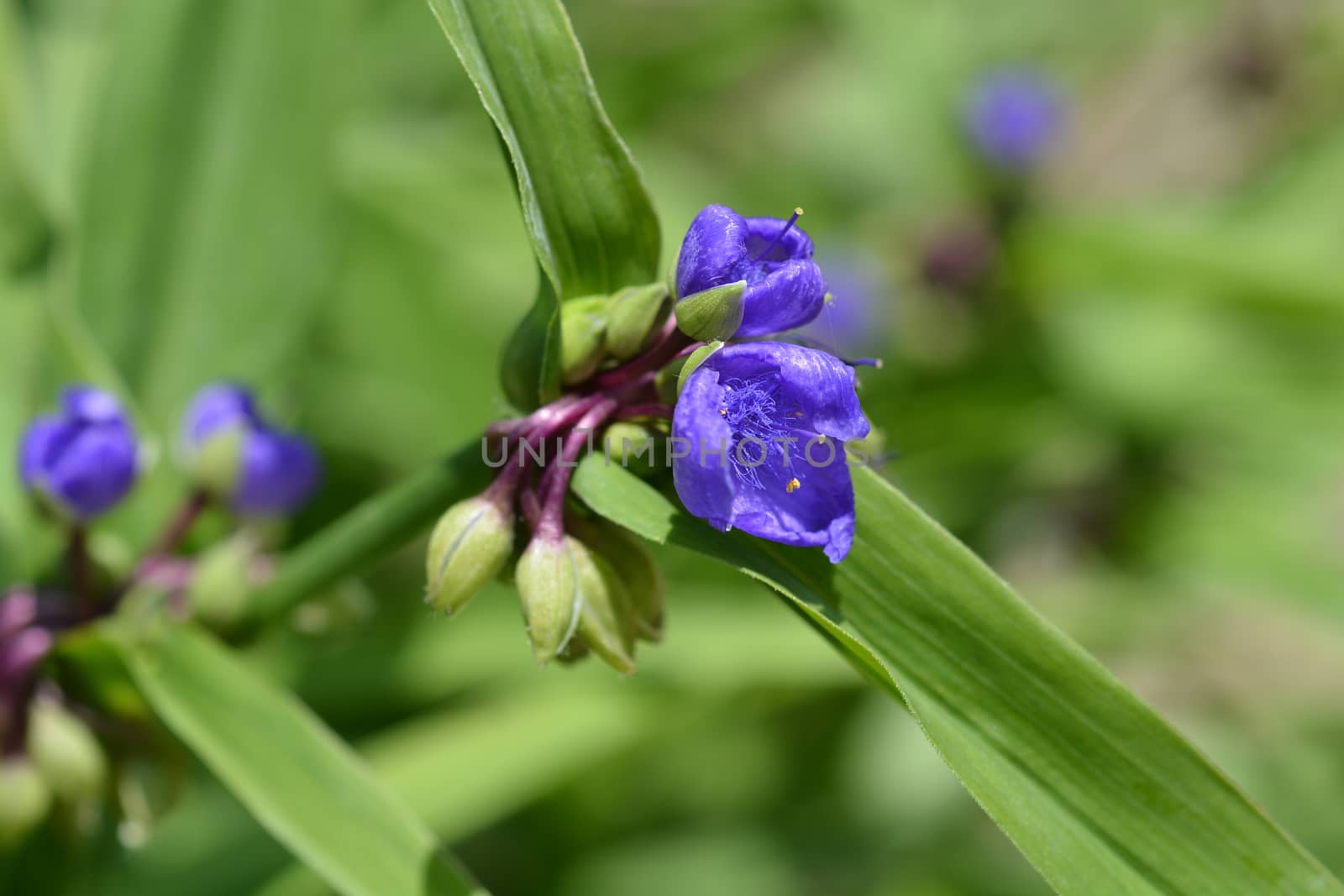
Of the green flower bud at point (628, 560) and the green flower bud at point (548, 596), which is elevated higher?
the green flower bud at point (548, 596)

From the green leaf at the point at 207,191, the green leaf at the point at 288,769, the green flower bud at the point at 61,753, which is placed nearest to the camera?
the green leaf at the point at 288,769

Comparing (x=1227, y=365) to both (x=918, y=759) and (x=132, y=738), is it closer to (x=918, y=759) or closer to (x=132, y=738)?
(x=918, y=759)

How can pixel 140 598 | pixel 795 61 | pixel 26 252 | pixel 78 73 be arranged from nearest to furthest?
pixel 140 598
pixel 26 252
pixel 78 73
pixel 795 61

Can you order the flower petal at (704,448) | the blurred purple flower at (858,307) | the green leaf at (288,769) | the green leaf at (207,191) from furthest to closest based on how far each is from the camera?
the blurred purple flower at (858,307), the green leaf at (207,191), the green leaf at (288,769), the flower petal at (704,448)

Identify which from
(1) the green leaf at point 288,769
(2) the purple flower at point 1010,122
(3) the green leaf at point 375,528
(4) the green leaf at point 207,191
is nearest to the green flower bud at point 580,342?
(3) the green leaf at point 375,528

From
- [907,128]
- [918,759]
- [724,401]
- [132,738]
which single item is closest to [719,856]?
[918,759]

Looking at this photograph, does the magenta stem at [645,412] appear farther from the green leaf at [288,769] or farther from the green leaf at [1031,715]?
the green leaf at [288,769]

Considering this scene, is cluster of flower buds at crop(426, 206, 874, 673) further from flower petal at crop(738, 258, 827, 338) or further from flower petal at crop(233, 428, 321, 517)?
flower petal at crop(233, 428, 321, 517)
